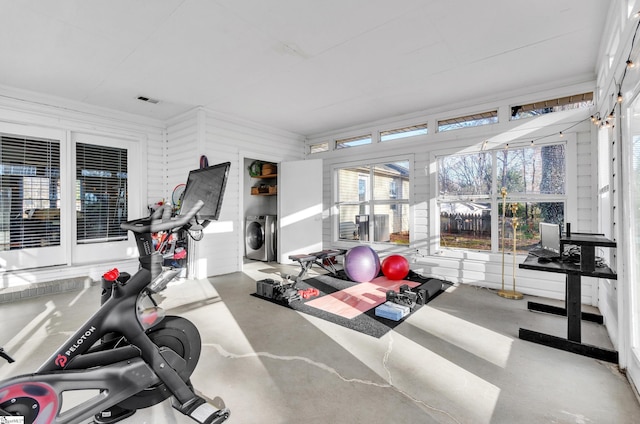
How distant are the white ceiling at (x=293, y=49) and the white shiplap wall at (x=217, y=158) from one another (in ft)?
1.65

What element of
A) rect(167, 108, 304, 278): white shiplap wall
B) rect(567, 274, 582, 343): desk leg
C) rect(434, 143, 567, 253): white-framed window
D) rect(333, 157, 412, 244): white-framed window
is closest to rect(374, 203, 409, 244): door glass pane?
rect(333, 157, 412, 244): white-framed window

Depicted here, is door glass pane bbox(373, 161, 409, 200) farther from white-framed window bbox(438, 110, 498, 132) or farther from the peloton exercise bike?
the peloton exercise bike

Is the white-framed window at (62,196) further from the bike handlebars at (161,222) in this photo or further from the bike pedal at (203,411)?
the bike pedal at (203,411)

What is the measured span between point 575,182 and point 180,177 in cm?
590

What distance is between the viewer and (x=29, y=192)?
4309 millimetres

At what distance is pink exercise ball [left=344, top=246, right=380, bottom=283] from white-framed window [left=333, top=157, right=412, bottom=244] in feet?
3.71

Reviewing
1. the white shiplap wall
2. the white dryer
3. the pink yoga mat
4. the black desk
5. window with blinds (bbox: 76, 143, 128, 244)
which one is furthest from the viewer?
the white dryer

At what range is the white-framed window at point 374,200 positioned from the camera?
5459 millimetres

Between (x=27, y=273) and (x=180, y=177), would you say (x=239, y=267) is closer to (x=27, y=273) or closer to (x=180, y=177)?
(x=180, y=177)

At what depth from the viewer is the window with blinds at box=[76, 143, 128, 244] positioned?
478 centimetres

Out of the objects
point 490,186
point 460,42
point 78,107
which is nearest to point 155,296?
point 78,107

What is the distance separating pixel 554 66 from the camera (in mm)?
3518

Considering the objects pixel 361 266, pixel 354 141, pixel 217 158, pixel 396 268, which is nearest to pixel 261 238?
pixel 217 158

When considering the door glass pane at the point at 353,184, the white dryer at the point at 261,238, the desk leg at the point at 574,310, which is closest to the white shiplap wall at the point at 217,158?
the white dryer at the point at 261,238
